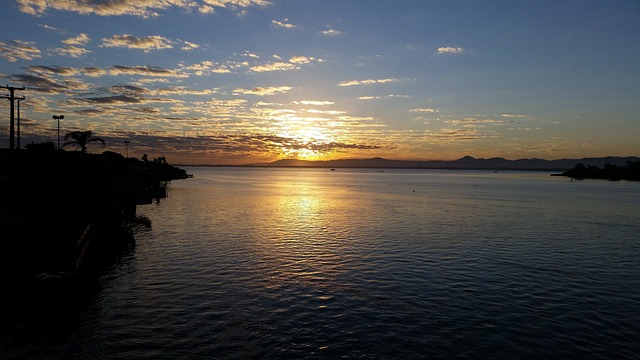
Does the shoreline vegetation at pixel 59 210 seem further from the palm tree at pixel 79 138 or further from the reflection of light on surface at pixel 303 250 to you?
the palm tree at pixel 79 138

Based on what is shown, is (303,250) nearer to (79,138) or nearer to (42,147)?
(42,147)

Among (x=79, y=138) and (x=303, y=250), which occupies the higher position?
(x=79, y=138)

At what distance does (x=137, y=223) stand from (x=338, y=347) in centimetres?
4341

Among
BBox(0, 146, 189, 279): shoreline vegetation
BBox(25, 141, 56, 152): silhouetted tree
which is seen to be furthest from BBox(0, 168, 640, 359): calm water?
BBox(25, 141, 56, 152): silhouetted tree

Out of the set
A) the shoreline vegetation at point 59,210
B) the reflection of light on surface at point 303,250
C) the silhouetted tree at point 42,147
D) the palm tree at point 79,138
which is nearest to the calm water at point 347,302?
the reflection of light on surface at point 303,250

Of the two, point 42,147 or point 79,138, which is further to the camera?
point 79,138

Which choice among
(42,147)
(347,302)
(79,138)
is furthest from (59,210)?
(79,138)

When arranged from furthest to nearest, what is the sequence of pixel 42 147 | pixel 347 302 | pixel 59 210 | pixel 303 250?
pixel 42 147
pixel 59 210
pixel 303 250
pixel 347 302

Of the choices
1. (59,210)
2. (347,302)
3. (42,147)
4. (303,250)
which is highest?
(42,147)

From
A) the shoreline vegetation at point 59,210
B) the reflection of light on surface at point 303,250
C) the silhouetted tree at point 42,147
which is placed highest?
the silhouetted tree at point 42,147

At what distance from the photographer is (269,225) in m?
54.2

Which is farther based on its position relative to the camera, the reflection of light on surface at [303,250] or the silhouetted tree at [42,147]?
the silhouetted tree at [42,147]

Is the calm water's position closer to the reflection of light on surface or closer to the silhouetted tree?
the reflection of light on surface

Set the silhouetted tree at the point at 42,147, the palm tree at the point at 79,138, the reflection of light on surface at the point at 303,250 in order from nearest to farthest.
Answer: the reflection of light on surface at the point at 303,250
the silhouetted tree at the point at 42,147
the palm tree at the point at 79,138
